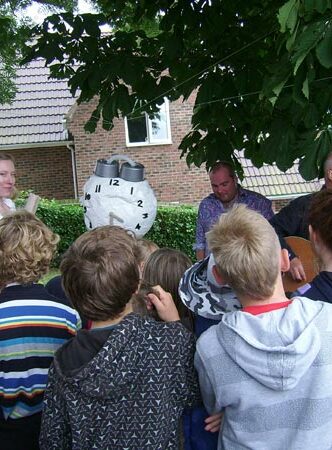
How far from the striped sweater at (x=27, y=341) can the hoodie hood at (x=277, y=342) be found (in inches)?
26.2

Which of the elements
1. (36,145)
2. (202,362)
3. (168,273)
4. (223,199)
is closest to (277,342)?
(202,362)

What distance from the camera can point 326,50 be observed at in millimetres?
2184

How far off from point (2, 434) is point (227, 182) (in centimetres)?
263

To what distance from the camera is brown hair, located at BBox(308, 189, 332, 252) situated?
1.89 meters

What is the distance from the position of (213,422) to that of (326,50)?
1463mm

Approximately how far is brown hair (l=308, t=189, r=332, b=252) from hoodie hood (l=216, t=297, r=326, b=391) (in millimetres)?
315

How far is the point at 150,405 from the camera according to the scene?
1.67 meters

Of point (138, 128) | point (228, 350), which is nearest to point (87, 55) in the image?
point (228, 350)

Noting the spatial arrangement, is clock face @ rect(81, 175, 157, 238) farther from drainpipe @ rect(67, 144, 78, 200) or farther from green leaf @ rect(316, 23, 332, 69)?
drainpipe @ rect(67, 144, 78, 200)

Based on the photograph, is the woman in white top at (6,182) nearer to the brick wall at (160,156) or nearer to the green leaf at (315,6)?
the green leaf at (315,6)

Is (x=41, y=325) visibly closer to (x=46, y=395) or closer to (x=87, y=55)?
(x=46, y=395)

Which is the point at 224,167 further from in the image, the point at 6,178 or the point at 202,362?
the point at 202,362

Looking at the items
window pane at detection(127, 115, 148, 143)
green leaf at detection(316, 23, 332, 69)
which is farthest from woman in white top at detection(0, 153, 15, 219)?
window pane at detection(127, 115, 148, 143)

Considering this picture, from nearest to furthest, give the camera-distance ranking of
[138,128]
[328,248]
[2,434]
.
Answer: [328,248] < [2,434] < [138,128]
